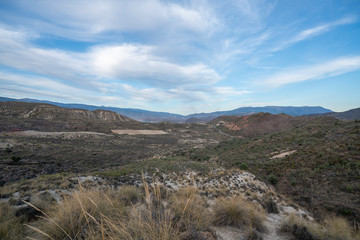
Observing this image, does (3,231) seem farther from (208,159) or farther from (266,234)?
(208,159)

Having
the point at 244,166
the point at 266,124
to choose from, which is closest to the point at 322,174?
the point at 244,166

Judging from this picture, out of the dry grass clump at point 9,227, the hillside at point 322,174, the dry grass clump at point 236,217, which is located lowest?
the hillside at point 322,174

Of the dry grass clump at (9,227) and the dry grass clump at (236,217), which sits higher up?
the dry grass clump at (9,227)

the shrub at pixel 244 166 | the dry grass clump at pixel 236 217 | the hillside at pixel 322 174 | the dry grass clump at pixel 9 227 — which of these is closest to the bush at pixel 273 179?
the hillside at pixel 322 174

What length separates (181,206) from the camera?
151 inches

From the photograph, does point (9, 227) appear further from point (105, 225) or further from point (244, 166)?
point (244, 166)

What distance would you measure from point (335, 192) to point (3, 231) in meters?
Answer: 13.4

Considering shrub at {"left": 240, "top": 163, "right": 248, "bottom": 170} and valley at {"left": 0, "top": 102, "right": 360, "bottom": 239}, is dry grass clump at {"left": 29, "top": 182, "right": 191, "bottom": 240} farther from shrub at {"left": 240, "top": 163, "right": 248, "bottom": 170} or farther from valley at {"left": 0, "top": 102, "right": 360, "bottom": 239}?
shrub at {"left": 240, "top": 163, "right": 248, "bottom": 170}

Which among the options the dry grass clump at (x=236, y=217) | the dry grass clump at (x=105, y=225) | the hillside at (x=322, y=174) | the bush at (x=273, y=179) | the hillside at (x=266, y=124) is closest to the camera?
the dry grass clump at (x=105, y=225)

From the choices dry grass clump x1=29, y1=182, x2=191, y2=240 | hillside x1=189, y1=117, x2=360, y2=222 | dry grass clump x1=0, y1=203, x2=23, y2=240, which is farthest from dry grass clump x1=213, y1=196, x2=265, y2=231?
hillside x1=189, y1=117, x2=360, y2=222

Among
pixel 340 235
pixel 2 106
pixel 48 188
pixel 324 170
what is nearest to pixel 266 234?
pixel 340 235

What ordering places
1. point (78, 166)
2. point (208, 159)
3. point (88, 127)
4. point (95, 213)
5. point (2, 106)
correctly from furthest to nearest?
point (2, 106)
point (88, 127)
point (208, 159)
point (78, 166)
point (95, 213)

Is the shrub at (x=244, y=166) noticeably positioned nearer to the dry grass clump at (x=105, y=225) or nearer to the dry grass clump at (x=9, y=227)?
the dry grass clump at (x=105, y=225)

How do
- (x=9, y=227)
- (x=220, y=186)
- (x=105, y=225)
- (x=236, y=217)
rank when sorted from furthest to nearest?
(x=220, y=186), (x=236, y=217), (x=105, y=225), (x=9, y=227)
